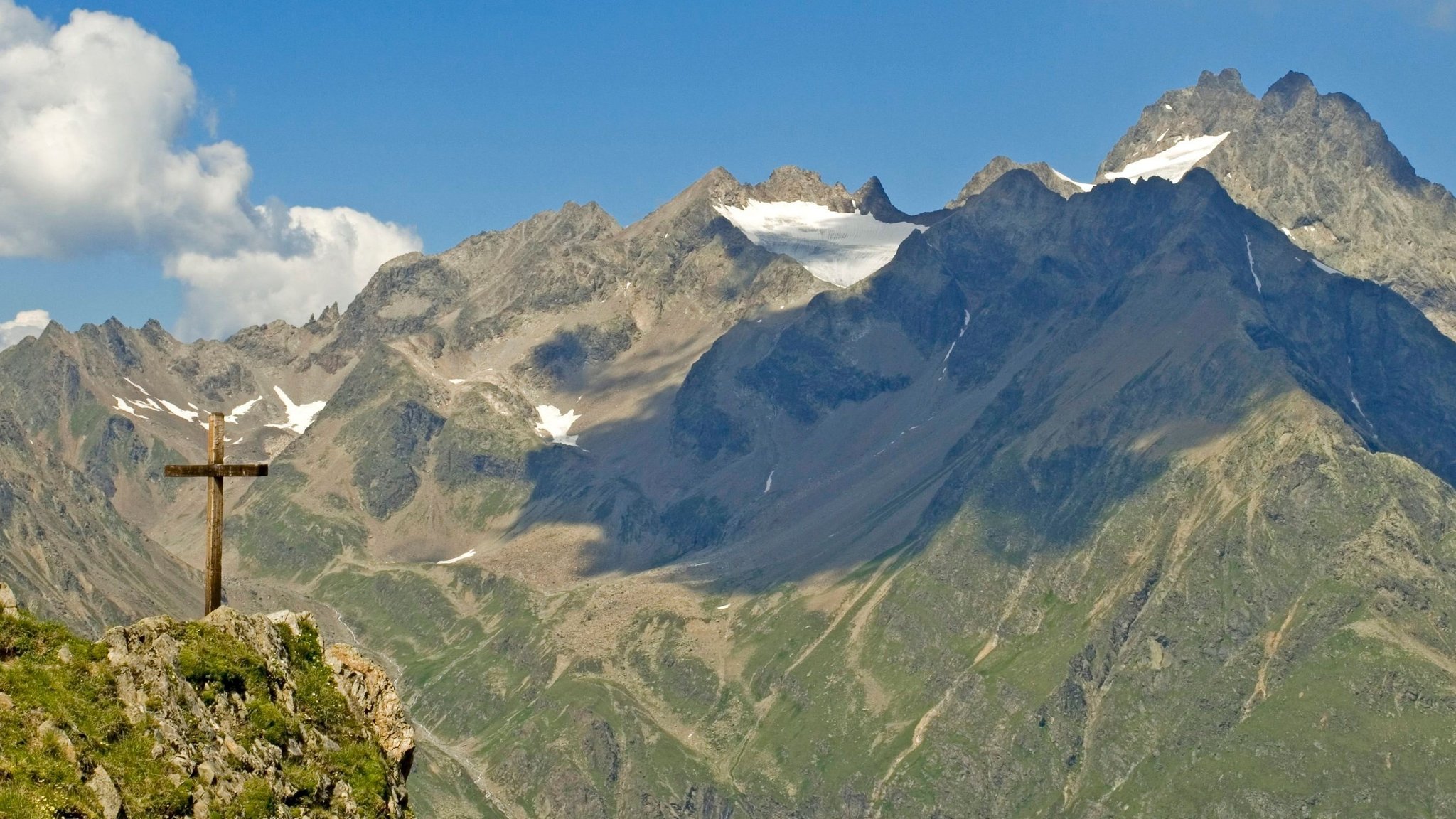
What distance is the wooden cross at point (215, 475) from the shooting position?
4491cm

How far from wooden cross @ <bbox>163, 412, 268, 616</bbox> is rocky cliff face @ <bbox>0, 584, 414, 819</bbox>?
7.20 ft

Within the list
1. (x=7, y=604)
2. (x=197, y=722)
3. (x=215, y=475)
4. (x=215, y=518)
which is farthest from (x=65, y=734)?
Answer: (x=215, y=518)

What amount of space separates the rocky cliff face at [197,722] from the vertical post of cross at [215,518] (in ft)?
6.86

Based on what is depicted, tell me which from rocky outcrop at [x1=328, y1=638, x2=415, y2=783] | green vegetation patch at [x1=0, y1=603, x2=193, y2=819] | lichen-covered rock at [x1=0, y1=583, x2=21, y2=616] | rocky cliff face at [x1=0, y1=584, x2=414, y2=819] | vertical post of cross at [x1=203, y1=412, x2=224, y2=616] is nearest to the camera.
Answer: green vegetation patch at [x1=0, y1=603, x2=193, y2=819]

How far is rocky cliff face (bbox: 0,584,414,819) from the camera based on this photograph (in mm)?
36906

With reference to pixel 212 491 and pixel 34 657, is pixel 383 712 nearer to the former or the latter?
pixel 212 491

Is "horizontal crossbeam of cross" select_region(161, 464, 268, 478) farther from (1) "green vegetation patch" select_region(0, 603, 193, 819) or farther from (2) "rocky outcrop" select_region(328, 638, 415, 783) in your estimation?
(2) "rocky outcrop" select_region(328, 638, 415, 783)

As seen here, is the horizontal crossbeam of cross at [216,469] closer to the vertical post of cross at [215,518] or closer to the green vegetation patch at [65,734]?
the vertical post of cross at [215,518]

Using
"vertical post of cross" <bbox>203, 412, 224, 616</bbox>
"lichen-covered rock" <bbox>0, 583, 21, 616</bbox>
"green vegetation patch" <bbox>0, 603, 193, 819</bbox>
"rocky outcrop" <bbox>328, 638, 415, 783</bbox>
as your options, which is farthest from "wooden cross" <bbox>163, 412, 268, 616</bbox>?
"green vegetation patch" <bbox>0, 603, 193, 819</bbox>

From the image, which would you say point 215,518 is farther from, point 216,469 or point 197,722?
point 197,722

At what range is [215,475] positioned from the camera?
45.7 meters

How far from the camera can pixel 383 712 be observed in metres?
48.2

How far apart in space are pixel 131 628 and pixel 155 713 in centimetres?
267

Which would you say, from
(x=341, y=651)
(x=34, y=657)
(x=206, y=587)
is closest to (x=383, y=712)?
(x=341, y=651)
